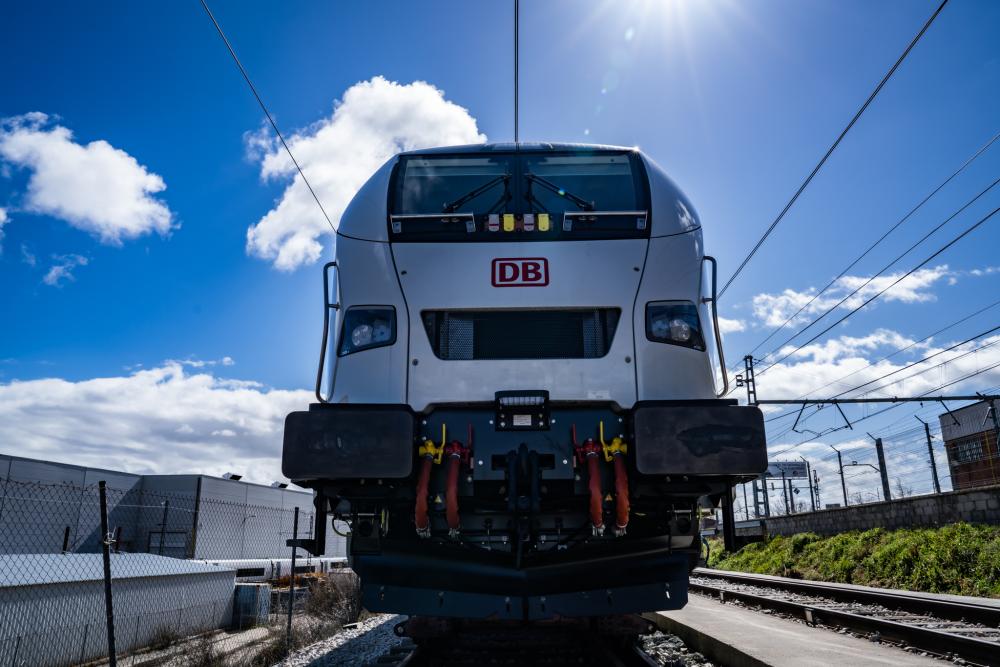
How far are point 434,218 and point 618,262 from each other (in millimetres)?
1158

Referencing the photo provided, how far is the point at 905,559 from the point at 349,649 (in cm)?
1211

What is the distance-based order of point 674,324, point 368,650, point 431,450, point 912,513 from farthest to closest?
point 912,513
point 368,650
point 674,324
point 431,450

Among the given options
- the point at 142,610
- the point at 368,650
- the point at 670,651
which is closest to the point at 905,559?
the point at 670,651

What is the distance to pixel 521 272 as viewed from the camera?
4094 millimetres

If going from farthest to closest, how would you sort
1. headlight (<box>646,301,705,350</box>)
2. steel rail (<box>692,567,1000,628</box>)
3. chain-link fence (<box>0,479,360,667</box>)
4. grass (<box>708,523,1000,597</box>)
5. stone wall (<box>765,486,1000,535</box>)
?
stone wall (<box>765,486,1000,535</box>)
grass (<box>708,523,1000,597</box>)
chain-link fence (<box>0,479,360,667</box>)
steel rail (<box>692,567,1000,628</box>)
headlight (<box>646,301,705,350</box>)

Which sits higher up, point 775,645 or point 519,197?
point 519,197

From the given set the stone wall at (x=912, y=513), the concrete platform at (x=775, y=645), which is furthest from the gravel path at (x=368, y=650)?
the stone wall at (x=912, y=513)

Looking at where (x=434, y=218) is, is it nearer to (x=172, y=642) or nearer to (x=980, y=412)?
(x=172, y=642)

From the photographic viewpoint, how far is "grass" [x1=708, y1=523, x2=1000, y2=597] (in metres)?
12.0

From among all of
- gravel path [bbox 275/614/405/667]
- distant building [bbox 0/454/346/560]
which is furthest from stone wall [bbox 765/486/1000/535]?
distant building [bbox 0/454/346/560]

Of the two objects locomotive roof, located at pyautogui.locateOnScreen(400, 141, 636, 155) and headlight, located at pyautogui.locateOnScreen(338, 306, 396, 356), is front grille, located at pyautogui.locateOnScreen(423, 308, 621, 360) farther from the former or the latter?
locomotive roof, located at pyautogui.locateOnScreen(400, 141, 636, 155)

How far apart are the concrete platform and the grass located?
600cm

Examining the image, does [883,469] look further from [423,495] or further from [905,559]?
[423,495]

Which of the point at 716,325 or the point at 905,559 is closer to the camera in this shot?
the point at 716,325
